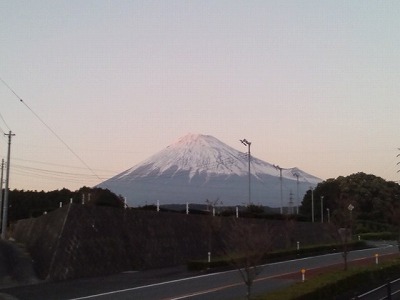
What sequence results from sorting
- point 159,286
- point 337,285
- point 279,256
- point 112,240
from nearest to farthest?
1. point 337,285
2. point 159,286
3. point 112,240
4. point 279,256

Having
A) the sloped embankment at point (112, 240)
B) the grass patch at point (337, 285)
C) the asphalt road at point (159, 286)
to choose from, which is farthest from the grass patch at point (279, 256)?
the grass patch at point (337, 285)

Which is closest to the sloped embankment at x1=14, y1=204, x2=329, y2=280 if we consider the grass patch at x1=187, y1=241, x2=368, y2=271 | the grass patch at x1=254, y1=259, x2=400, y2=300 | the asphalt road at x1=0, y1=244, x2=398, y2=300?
the asphalt road at x1=0, y1=244, x2=398, y2=300

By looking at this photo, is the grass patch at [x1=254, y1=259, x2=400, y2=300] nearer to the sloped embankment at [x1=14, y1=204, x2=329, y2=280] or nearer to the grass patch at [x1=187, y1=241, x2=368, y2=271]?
the grass patch at [x1=187, y1=241, x2=368, y2=271]

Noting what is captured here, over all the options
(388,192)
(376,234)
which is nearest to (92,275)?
(376,234)

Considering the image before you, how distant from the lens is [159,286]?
22.9 metres

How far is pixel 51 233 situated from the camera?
29.1 metres

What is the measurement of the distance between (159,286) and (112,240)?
6960 millimetres

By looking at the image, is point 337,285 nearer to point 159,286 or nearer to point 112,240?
point 159,286

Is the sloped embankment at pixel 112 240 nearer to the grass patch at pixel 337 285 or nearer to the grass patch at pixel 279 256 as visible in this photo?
the grass patch at pixel 279 256

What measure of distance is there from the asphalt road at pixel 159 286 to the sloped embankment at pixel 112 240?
125cm

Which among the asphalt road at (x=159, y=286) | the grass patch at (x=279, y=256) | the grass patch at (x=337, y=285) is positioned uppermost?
the grass patch at (x=279, y=256)

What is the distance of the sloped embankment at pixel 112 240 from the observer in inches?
1047

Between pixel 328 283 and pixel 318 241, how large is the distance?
3650 cm

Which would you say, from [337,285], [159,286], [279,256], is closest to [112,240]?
[159,286]
